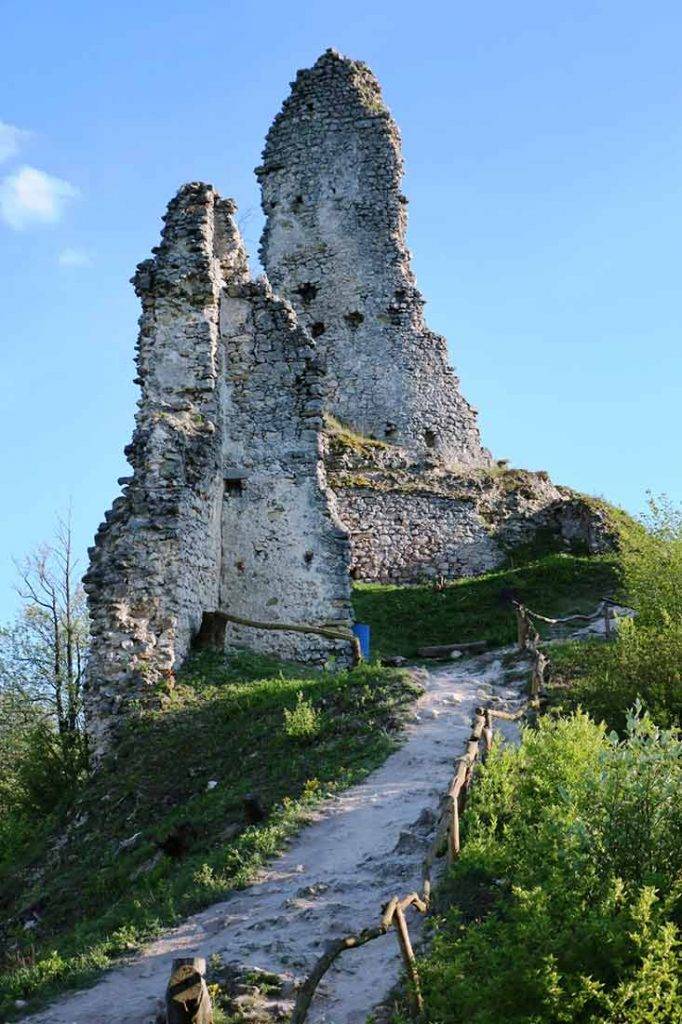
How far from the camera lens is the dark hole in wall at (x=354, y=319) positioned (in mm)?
30109

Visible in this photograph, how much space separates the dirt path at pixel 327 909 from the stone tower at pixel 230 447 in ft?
16.8

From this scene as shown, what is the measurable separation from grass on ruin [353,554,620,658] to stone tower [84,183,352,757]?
333 cm

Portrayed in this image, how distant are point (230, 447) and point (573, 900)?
11.3m

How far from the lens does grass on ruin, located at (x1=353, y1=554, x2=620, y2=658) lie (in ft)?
69.1

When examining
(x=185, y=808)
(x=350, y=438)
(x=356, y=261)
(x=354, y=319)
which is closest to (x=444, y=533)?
(x=350, y=438)

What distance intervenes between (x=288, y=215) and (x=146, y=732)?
65.5ft

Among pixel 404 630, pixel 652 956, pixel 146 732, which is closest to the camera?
pixel 652 956

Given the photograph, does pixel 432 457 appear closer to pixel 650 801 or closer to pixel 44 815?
pixel 44 815

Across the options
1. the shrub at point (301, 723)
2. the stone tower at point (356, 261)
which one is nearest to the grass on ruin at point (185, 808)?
the shrub at point (301, 723)

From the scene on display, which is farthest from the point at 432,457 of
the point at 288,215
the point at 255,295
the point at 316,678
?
the point at 316,678

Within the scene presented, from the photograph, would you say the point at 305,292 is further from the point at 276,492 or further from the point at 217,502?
the point at 217,502

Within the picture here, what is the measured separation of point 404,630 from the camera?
21609 mm

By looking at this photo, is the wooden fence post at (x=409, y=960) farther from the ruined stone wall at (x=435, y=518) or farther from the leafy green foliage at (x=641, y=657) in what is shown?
the ruined stone wall at (x=435, y=518)

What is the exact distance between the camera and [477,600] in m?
22.8
